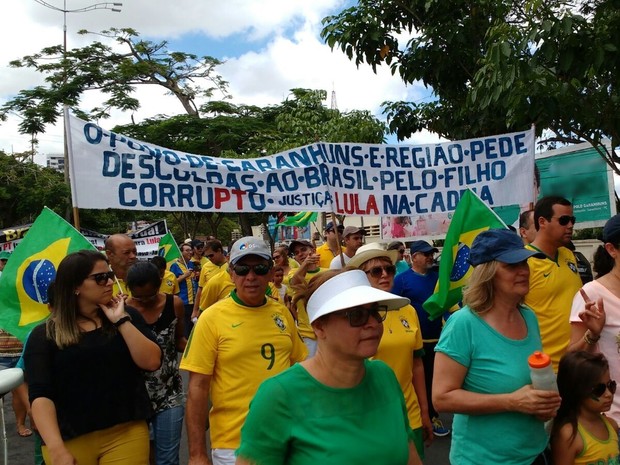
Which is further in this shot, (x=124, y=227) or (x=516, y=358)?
(x=124, y=227)

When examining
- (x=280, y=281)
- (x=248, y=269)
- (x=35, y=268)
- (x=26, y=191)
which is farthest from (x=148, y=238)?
(x=26, y=191)

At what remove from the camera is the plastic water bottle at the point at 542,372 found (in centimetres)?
229

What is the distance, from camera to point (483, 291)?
271 cm

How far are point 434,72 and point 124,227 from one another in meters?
32.1

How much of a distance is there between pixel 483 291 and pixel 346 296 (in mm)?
972

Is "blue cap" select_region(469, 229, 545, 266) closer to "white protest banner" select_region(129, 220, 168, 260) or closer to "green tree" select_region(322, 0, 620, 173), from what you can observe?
"green tree" select_region(322, 0, 620, 173)

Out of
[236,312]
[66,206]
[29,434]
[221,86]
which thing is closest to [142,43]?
[221,86]

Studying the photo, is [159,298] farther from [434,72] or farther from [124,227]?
[124,227]

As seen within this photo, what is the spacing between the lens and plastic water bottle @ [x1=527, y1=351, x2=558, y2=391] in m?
2.29

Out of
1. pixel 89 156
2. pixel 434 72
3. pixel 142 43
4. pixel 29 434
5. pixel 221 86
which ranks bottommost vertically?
pixel 29 434

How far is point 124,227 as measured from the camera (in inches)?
1490

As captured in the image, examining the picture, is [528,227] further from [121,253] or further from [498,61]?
[121,253]

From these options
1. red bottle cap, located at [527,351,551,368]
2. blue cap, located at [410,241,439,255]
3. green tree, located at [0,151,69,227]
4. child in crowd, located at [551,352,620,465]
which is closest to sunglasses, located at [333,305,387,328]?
red bottle cap, located at [527,351,551,368]

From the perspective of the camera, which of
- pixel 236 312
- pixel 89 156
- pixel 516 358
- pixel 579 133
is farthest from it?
pixel 579 133
